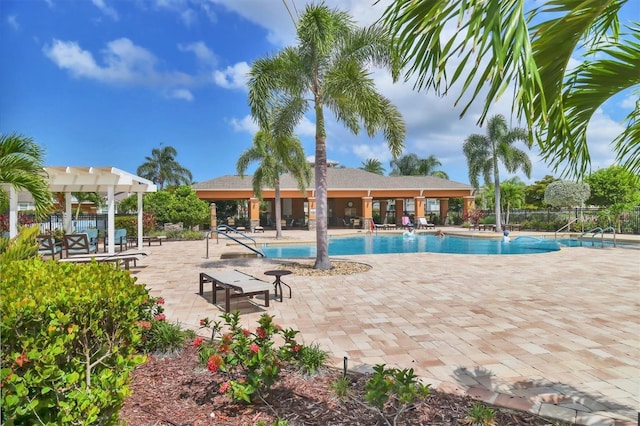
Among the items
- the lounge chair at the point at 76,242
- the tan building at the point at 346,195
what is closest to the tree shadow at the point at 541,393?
the lounge chair at the point at 76,242

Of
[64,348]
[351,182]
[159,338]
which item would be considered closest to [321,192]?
[159,338]

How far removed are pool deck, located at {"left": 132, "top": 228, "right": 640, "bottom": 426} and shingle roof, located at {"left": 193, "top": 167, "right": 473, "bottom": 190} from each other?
768 inches

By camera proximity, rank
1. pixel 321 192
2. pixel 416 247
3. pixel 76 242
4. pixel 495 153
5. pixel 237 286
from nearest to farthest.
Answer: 1. pixel 237 286
2. pixel 321 192
3. pixel 76 242
4. pixel 416 247
5. pixel 495 153

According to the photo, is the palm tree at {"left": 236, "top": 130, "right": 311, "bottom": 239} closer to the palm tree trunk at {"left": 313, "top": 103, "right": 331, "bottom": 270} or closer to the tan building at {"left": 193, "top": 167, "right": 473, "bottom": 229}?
the tan building at {"left": 193, "top": 167, "right": 473, "bottom": 229}

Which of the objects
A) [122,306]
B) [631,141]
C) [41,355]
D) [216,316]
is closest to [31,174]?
[216,316]

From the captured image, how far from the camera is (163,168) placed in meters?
52.5

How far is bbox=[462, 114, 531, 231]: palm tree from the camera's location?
26219 mm

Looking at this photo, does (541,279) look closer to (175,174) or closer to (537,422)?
(537,422)

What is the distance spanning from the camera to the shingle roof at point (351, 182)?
29.7 m

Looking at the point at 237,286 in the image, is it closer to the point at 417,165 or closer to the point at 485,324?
the point at 485,324

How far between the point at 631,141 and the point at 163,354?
507cm

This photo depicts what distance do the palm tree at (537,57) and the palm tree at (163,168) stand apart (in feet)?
176

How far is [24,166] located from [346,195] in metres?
25.4

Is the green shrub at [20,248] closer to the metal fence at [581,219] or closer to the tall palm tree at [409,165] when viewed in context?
the metal fence at [581,219]
